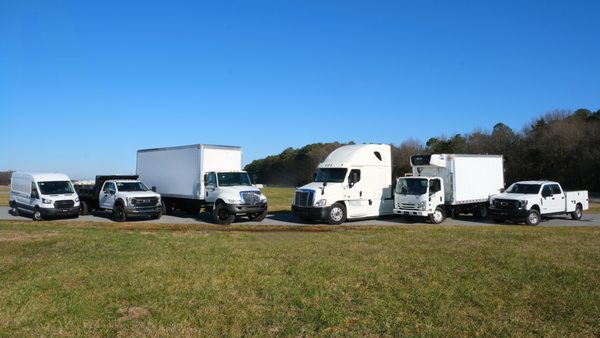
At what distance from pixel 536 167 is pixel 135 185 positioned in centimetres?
4856

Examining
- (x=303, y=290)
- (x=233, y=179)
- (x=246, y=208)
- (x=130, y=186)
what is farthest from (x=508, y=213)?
(x=130, y=186)

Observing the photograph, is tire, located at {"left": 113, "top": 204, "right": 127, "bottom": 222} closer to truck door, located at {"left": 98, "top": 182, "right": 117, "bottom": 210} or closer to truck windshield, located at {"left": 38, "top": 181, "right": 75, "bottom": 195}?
truck door, located at {"left": 98, "top": 182, "right": 117, "bottom": 210}

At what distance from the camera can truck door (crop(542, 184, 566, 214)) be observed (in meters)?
20.3

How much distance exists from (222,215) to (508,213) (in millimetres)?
12248

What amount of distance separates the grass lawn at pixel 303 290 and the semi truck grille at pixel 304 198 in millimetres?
7992

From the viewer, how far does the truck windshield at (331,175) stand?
20281mm

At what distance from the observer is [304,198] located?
20094mm

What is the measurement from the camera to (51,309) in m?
6.21

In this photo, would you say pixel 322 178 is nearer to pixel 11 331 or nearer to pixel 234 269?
pixel 234 269

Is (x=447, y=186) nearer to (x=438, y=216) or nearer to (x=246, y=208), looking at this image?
(x=438, y=216)

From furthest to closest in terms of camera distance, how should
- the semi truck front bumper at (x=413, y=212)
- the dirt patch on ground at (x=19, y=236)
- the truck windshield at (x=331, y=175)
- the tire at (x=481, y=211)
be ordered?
the tire at (x=481, y=211)
the truck windshield at (x=331, y=175)
the semi truck front bumper at (x=413, y=212)
the dirt patch on ground at (x=19, y=236)

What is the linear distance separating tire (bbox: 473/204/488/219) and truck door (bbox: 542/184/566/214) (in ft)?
9.34

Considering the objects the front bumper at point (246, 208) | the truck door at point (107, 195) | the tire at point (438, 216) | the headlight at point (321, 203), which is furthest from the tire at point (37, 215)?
the tire at point (438, 216)

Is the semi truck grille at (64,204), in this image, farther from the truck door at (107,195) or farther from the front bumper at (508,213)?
the front bumper at (508,213)
